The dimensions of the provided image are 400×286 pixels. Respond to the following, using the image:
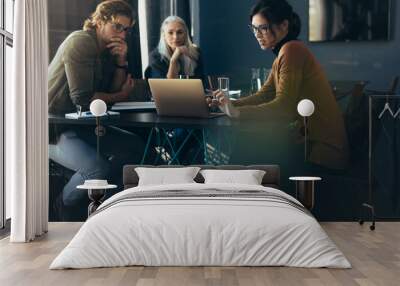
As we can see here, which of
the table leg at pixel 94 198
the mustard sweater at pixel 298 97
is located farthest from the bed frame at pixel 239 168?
the mustard sweater at pixel 298 97

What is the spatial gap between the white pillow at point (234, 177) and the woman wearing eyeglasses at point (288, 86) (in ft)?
2.57

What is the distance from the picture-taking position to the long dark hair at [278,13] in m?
8.34

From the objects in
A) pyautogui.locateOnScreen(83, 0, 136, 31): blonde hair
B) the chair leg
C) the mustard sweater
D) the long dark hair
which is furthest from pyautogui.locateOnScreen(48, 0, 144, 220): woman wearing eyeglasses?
the chair leg

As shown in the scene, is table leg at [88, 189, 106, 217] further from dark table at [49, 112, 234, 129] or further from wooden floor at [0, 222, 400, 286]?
wooden floor at [0, 222, 400, 286]

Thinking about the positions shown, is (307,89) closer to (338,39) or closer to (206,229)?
(338,39)

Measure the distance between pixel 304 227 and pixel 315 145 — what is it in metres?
3.10

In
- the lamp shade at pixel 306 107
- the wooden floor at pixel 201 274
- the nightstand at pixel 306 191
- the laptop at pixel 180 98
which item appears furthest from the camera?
the laptop at pixel 180 98

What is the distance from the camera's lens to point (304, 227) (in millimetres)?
5418

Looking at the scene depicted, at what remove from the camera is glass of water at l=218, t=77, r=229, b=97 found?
828 centimetres

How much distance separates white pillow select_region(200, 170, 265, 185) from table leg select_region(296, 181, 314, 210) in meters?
0.49

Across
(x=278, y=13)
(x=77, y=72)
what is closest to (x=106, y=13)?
(x=77, y=72)

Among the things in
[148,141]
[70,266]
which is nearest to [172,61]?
[148,141]

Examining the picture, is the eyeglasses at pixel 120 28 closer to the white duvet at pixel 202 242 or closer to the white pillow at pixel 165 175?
the white pillow at pixel 165 175

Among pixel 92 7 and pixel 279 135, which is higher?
pixel 92 7
